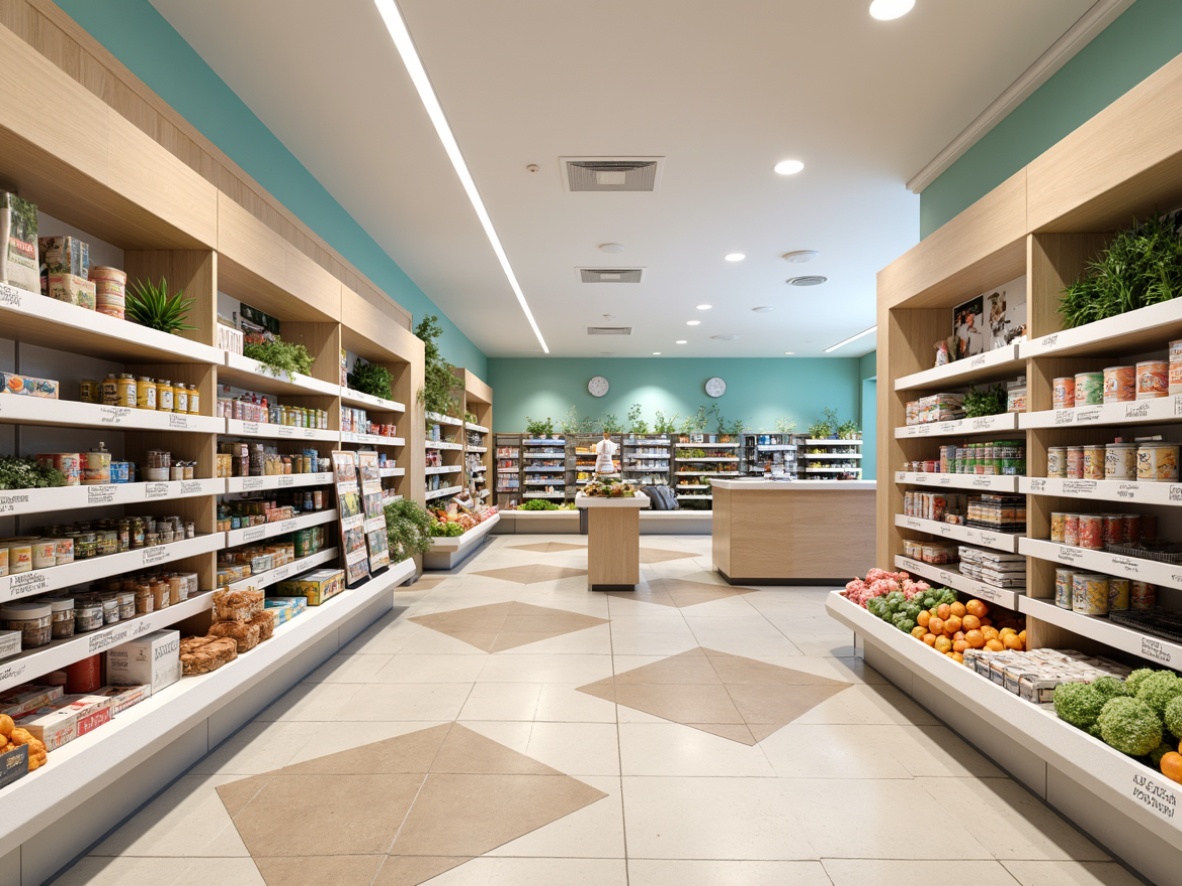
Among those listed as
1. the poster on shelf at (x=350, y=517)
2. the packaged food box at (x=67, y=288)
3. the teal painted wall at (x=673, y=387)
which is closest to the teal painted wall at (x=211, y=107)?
the packaged food box at (x=67, y=288)

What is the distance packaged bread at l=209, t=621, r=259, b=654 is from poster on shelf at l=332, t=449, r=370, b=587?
1.48m

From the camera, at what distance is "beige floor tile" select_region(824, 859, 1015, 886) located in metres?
2.12

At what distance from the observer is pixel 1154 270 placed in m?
2.36

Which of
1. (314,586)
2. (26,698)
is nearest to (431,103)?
(314,586)

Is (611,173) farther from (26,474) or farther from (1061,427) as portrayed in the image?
(26,474)

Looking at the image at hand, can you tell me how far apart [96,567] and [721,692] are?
3125 millimetres

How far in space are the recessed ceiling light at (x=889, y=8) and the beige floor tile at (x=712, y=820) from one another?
360 centimetres

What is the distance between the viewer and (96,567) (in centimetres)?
234

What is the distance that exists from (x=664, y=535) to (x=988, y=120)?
28.9 feet

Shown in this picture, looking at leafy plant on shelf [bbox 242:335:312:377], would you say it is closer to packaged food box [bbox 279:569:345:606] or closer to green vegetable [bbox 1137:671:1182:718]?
packaged food box [bbox 279:569:345:606]

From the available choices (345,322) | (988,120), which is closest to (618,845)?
(345,322)

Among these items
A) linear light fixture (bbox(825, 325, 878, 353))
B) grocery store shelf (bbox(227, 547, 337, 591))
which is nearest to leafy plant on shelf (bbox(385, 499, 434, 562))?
Answer: grocery store shelf (bbox(227, 547, 337, 591))

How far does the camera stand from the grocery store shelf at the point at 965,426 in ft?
10.3

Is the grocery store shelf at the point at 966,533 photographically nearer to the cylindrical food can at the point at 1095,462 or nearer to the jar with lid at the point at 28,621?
the cylindrical food can at the point at 1095,462
